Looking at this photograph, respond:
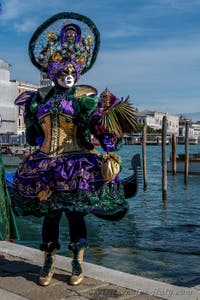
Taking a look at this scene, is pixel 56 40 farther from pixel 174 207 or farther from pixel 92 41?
pixel 174 207

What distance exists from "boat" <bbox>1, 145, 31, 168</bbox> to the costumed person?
982 inches

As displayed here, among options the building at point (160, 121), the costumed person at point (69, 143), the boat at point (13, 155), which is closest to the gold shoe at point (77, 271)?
the costumed person at point (69, 143)

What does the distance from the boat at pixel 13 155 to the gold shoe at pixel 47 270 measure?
25.0 metres

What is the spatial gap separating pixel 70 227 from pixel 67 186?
1.48 ft

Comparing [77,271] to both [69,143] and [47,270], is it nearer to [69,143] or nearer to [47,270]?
[47,270]

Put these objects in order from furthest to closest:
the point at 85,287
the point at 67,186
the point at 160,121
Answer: the point at 160,121, the point at 85,287, the point at 67,186

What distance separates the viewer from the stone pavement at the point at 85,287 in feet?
11.9

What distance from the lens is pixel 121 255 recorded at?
301 inches

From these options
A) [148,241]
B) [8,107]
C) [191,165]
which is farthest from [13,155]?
[148,241]

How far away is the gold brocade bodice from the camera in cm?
398

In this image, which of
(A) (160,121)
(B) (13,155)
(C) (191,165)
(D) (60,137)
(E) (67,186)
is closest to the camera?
(E) (67,186)

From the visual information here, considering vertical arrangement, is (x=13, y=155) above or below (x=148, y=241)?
above

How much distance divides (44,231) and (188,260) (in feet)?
12.6

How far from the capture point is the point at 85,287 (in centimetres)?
388
